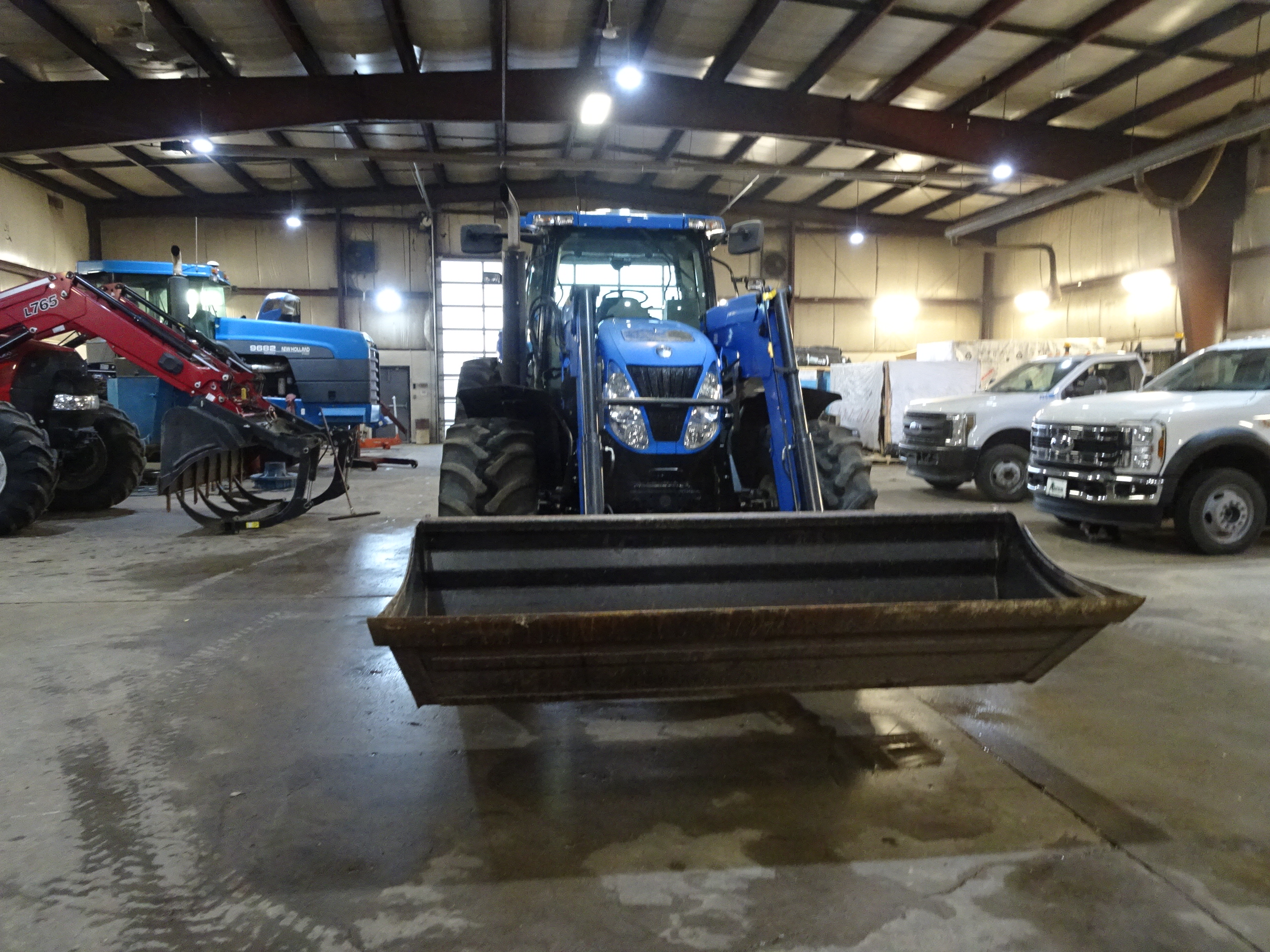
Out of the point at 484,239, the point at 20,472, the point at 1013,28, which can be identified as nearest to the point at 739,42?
the point at 1013,28

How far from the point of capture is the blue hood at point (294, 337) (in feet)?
38.8

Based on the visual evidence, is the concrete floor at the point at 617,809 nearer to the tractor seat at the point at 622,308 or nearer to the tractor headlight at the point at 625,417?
the tractor headlight at the point at 625,417

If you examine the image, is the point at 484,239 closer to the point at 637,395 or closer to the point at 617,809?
the point at 637,395

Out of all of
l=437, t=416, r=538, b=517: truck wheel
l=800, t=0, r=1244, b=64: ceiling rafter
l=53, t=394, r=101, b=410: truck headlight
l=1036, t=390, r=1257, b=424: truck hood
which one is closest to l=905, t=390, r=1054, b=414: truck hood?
l=1036, t=390, r=1257, b=424: truck hood

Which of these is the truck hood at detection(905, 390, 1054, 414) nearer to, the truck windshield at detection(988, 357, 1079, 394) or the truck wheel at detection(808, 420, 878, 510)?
the truck windshield at detection(988, 357, 1079, 394)

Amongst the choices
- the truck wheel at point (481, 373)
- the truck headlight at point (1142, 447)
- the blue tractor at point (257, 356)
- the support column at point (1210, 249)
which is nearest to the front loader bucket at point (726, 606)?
the truck wheel at point (481, 373)

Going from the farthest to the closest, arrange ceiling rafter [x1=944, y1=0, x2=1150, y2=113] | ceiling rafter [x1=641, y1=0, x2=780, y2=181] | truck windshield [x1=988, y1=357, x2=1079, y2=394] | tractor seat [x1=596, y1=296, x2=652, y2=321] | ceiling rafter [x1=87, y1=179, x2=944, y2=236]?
ceiling rafter [x1=87, y1=179, x2=944, y2=236] → ceiling rafter [x1=641, y1=0, x2=780, y2=181] → truck windshield [x1=988, y1=357, x2=1079, y2=394] → ceiling rafter [x1=944, y1=0, x2=1150, y2=113] → tractor seat [x1=596, y1=296, x2=652, y2=321]

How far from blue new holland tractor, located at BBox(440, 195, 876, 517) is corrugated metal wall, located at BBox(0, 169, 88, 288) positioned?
15060 millimetres

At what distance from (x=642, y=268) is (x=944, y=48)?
8.46 metres

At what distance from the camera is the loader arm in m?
7.51

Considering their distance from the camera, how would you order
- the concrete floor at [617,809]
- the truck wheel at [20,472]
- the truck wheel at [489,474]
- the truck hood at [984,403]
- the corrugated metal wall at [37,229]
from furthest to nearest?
the corrugated metal wall at [37,229]
the truck hood at [984,403]
the truck wheel at [20,472]
the truck wheel at [489,474]
the concrete floor at [617,809]

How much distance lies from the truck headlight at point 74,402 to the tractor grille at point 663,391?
7.32 m

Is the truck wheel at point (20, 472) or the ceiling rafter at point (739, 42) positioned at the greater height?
the ceiling rafter at point (739, 42)

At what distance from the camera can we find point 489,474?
4.37 meters
